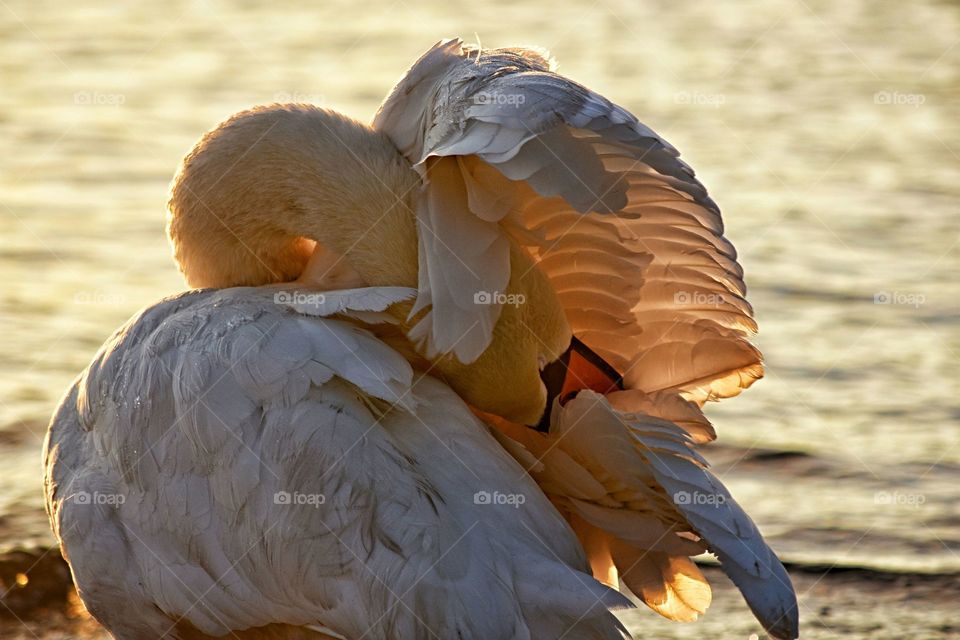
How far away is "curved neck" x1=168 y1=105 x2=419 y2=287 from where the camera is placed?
4980mm

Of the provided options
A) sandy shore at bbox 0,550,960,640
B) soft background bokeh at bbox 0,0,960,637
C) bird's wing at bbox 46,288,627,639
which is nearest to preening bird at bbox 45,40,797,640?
bird's wing at bbox 46,288,627,639

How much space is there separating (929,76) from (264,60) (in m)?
5.27

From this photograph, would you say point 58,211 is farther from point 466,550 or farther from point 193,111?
point 466,550

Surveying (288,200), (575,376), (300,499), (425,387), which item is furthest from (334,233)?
(300,499)

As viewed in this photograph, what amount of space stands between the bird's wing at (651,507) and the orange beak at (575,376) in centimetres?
4

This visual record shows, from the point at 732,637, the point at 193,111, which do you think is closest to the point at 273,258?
the point at 732,637

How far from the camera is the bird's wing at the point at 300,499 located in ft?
13.7

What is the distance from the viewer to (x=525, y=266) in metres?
4.76

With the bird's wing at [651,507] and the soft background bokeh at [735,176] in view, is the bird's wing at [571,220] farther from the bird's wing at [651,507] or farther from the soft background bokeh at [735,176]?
the soft background bokeh at [735,176]

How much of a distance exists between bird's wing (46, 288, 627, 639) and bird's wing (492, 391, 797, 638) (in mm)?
277

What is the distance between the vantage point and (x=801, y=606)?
590 centimetres

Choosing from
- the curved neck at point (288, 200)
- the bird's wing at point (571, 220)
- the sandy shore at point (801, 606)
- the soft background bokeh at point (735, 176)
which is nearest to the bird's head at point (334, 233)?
the curved neck at point (288, 200)

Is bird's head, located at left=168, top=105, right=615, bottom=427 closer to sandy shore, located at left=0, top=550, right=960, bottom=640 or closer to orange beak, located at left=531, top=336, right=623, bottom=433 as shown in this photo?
orange beak, located at left=531, top=336, right=623, bottom=433

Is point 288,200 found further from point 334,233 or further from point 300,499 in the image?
point 300,499
